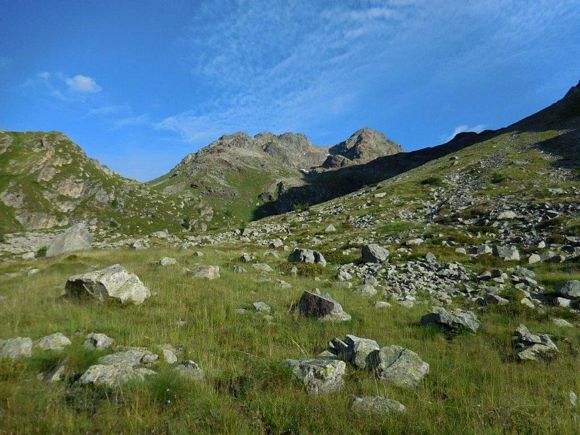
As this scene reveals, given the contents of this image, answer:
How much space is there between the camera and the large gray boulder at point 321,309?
1036cm

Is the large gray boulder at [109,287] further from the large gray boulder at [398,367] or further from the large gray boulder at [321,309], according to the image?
the large gray boulder at [398,367]

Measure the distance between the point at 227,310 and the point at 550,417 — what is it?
7916 millimetres

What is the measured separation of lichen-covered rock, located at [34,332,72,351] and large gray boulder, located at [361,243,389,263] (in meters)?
16.1

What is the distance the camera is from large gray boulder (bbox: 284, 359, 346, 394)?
229 inches

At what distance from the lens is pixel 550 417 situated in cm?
517

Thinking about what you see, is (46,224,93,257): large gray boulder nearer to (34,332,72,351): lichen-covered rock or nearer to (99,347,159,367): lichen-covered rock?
(34,332,72,351): lichen-covered rock

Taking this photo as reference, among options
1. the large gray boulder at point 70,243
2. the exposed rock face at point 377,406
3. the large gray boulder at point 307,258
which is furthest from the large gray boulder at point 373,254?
the large gray boulder at point 70,243

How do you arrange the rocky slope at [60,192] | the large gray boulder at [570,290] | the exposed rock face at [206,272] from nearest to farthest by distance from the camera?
the large gray boulder at [570,290], the exposed rock face at [206,272], the rocky slope at [60,192]

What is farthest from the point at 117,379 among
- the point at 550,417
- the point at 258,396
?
the point at 550,417

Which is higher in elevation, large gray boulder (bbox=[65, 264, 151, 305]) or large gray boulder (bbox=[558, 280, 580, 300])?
large gray boulder (bbox=[65, 264, 151, 305])

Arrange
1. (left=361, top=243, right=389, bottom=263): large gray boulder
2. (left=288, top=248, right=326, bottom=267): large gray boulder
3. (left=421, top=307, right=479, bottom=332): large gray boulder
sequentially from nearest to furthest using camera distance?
(left=421, top=307, right=479, bottom=332): large gray boulder < (left=361, top=243, right=389, bottom=263): large gray boulder < (left=288, top=248, right=326, bottom=267): large gray boulder

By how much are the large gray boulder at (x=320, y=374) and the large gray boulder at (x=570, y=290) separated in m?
10.7

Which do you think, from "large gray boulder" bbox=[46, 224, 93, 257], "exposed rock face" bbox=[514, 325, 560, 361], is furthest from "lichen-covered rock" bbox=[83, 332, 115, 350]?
"large gray boulder" bbox=[46, 224, 93, 257]

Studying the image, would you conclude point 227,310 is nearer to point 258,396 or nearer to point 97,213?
point 258,396
